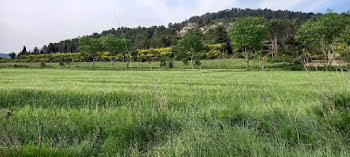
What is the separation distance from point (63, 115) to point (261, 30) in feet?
157

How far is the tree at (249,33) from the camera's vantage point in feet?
151

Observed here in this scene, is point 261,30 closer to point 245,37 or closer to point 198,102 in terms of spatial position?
point 245,37

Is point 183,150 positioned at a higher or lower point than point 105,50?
lower

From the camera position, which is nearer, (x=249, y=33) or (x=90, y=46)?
(x=249, y=33)

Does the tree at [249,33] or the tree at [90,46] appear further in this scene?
the tree at [90,46]

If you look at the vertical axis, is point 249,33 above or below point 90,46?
above

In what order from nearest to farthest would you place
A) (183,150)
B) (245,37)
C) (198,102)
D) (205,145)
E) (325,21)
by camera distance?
(183,150) → (205,145) → (198,102) → (325,21) → (245,37)

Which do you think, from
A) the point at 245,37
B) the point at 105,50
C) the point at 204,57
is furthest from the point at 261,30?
the point at 105,50

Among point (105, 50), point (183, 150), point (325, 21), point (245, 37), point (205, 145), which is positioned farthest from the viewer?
point (105, 50)

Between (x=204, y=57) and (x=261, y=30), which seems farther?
(x=204, y=57)

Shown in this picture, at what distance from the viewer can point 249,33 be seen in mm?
46375

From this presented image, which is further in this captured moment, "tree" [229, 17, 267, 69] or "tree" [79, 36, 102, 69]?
"tree" [79, 36, 102, 69]

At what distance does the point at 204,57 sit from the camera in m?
72.6

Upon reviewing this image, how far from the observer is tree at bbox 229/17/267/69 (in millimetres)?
46094
